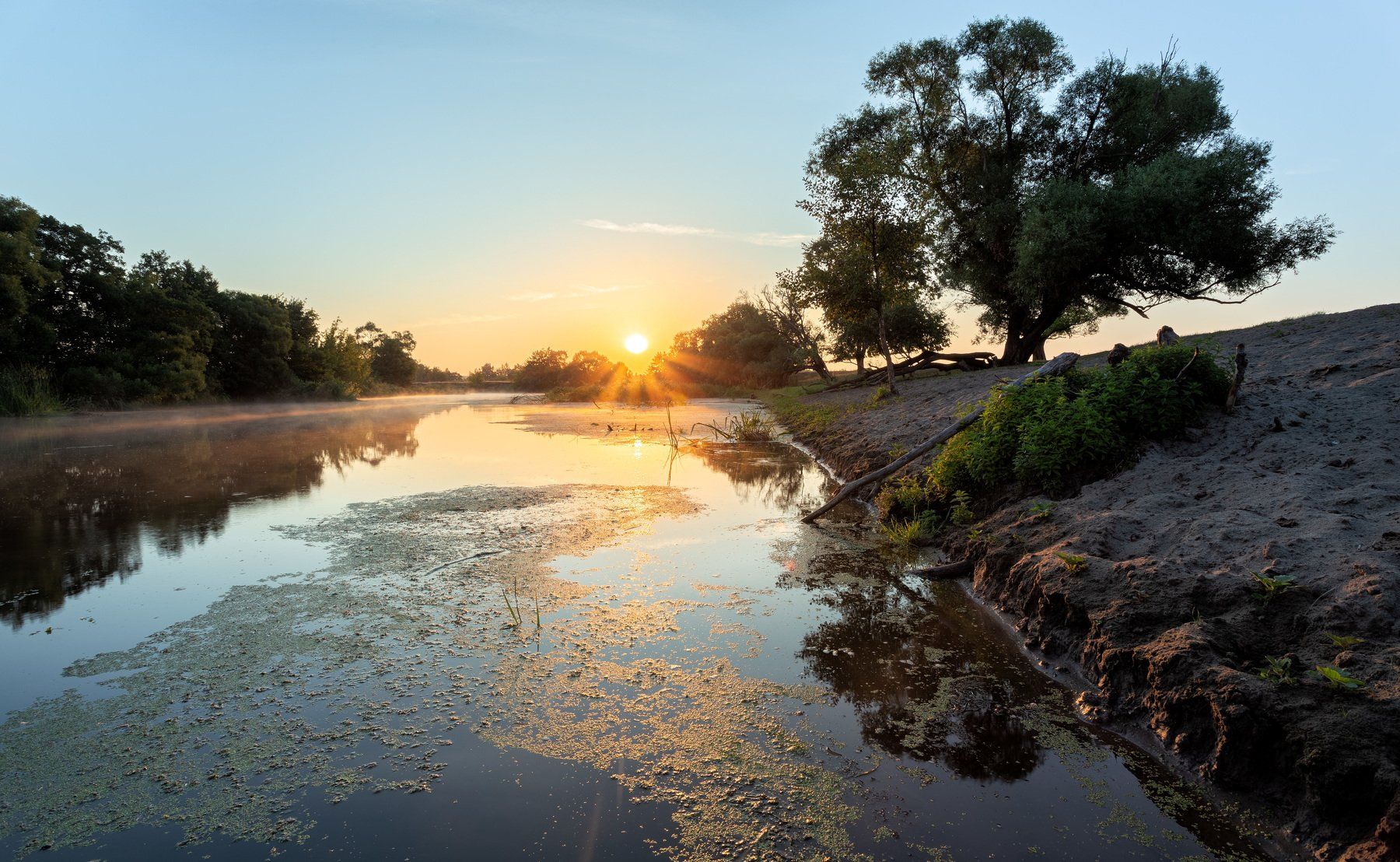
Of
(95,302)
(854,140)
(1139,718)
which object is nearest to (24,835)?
(1139,718)

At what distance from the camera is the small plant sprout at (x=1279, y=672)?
3051mm

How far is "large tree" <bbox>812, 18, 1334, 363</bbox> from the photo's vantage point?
1811cm

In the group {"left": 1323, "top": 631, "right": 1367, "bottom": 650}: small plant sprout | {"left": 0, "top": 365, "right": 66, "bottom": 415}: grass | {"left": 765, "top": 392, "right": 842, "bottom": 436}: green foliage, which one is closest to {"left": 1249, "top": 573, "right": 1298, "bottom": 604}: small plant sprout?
{"left": 1323, "top": 631, "right": 1367, "bottom": 650}: small plant sprout

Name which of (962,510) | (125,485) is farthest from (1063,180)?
(125,485)

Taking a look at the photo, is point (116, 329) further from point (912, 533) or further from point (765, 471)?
point (912, 533)

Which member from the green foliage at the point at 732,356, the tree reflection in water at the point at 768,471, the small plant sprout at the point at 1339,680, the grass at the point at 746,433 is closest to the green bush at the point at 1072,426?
the tree reflection in water at the point at 768,471

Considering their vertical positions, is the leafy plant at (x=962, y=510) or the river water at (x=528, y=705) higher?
the leafy plant at (x=962, y=510)

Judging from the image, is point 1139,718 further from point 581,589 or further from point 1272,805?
point 581,589

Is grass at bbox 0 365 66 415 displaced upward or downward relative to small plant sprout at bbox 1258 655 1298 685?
upward

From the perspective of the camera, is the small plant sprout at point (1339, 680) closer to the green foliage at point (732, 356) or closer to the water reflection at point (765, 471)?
the water reflection at point (765, 471)

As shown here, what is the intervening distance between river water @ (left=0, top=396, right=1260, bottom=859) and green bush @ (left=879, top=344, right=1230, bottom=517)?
1298mm

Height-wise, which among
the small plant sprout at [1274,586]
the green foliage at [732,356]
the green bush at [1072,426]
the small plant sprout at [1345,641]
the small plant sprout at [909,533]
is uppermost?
the green foliage at [732,356]

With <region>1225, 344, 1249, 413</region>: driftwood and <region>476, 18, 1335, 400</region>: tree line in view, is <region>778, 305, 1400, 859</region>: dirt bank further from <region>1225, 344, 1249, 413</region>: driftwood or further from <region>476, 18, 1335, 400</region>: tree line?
<region>476, 18, 1335, 400</region>: tree line

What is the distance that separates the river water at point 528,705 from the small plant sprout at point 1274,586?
3.92 feet
